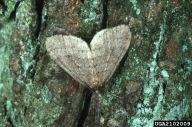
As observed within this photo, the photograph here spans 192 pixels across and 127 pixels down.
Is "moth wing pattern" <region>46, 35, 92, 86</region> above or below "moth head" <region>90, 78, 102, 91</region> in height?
above

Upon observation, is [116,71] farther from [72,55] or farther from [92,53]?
[72,55]

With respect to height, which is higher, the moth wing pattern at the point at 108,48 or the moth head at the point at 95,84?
the moth wing pattern at the point at 108,48

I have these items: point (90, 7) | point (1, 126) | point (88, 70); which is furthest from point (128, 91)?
point (1, 126)
